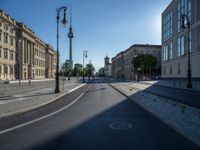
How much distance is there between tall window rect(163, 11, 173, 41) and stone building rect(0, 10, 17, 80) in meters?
45.8

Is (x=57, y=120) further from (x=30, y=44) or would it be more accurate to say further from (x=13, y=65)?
(x=30, y=44)

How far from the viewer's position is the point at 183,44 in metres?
56.9

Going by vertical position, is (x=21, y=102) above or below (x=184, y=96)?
above

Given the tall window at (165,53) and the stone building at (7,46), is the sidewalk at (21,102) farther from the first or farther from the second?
the tall window at (165,53)

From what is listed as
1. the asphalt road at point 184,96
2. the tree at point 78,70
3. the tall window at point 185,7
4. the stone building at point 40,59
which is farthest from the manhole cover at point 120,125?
the tree at point 78,70

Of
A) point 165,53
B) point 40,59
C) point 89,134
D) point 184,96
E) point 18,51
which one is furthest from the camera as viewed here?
point 40,59

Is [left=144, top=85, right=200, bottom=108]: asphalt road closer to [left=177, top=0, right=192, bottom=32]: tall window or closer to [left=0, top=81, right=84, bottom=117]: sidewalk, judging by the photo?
[left=0, top=81, right=84, bottom=117]: sidewalk

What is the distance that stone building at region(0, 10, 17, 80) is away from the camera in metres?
64.6

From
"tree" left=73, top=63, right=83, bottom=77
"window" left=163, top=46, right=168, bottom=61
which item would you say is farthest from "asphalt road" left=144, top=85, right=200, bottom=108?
"tree" left=73, top=63, right=83, bottom=77

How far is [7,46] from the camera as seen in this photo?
224ft

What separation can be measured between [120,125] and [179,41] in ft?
183

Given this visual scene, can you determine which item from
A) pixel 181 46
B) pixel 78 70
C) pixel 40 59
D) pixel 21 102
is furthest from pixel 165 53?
pixel 78 70

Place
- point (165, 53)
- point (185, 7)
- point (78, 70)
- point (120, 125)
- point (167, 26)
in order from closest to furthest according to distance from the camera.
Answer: point (120, 125) → point (185, 7) → point (167, 26) → point (165, 53) → point (78, 70)

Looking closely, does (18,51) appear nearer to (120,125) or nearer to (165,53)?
(165,53)
